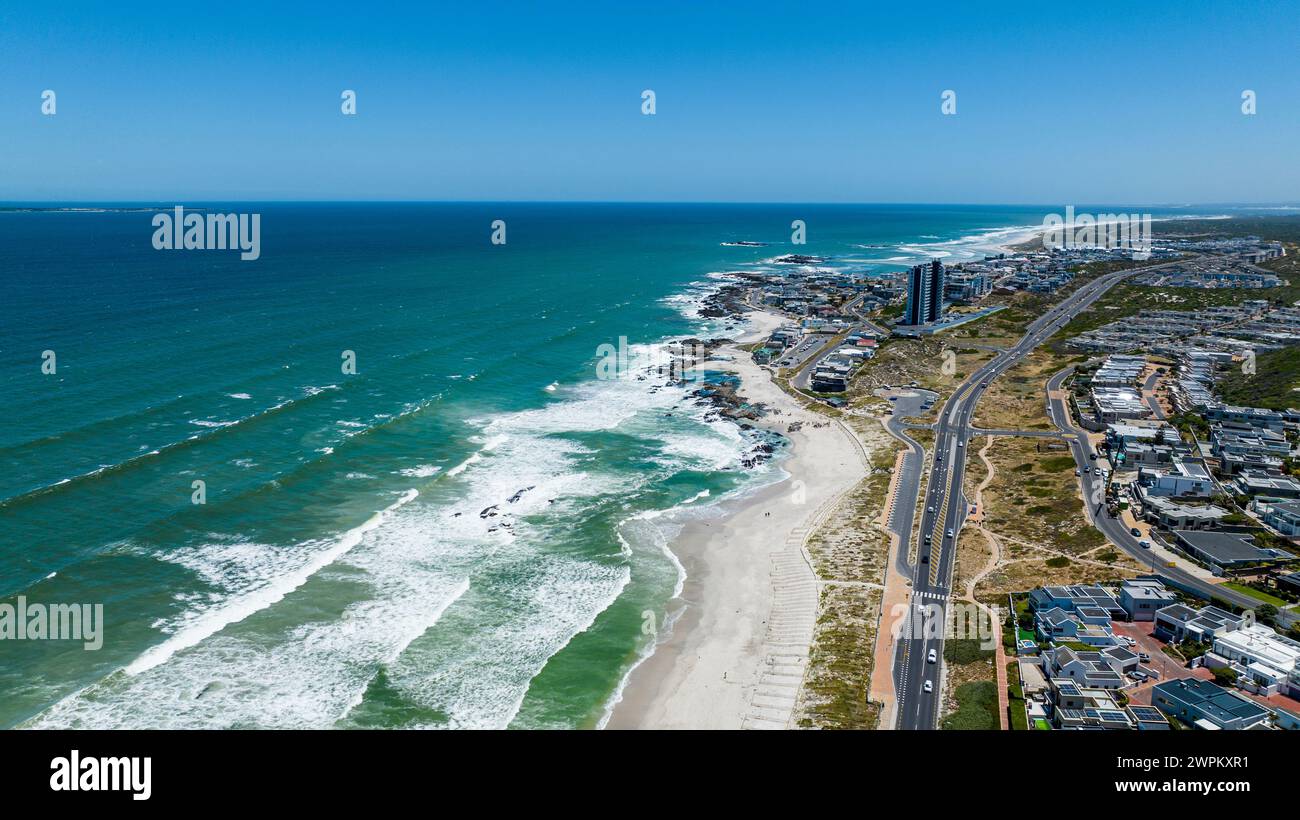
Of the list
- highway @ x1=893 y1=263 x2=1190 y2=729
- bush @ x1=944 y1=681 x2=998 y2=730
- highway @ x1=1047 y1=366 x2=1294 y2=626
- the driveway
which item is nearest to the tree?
highway @ x1=1047 y1=366 x2=1294 y2=626

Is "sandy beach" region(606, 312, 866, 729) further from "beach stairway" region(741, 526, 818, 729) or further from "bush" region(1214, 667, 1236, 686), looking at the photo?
"bush" region(1214, 667, 1236, 686)

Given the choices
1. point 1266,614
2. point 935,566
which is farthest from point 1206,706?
point 935,566

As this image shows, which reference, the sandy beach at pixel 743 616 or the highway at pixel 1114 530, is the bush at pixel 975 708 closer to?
the sandy beach at pixel 743 616

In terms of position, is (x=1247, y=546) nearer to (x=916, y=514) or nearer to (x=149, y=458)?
(x=916, y=514)

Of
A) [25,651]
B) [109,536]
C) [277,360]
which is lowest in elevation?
[25,651]
